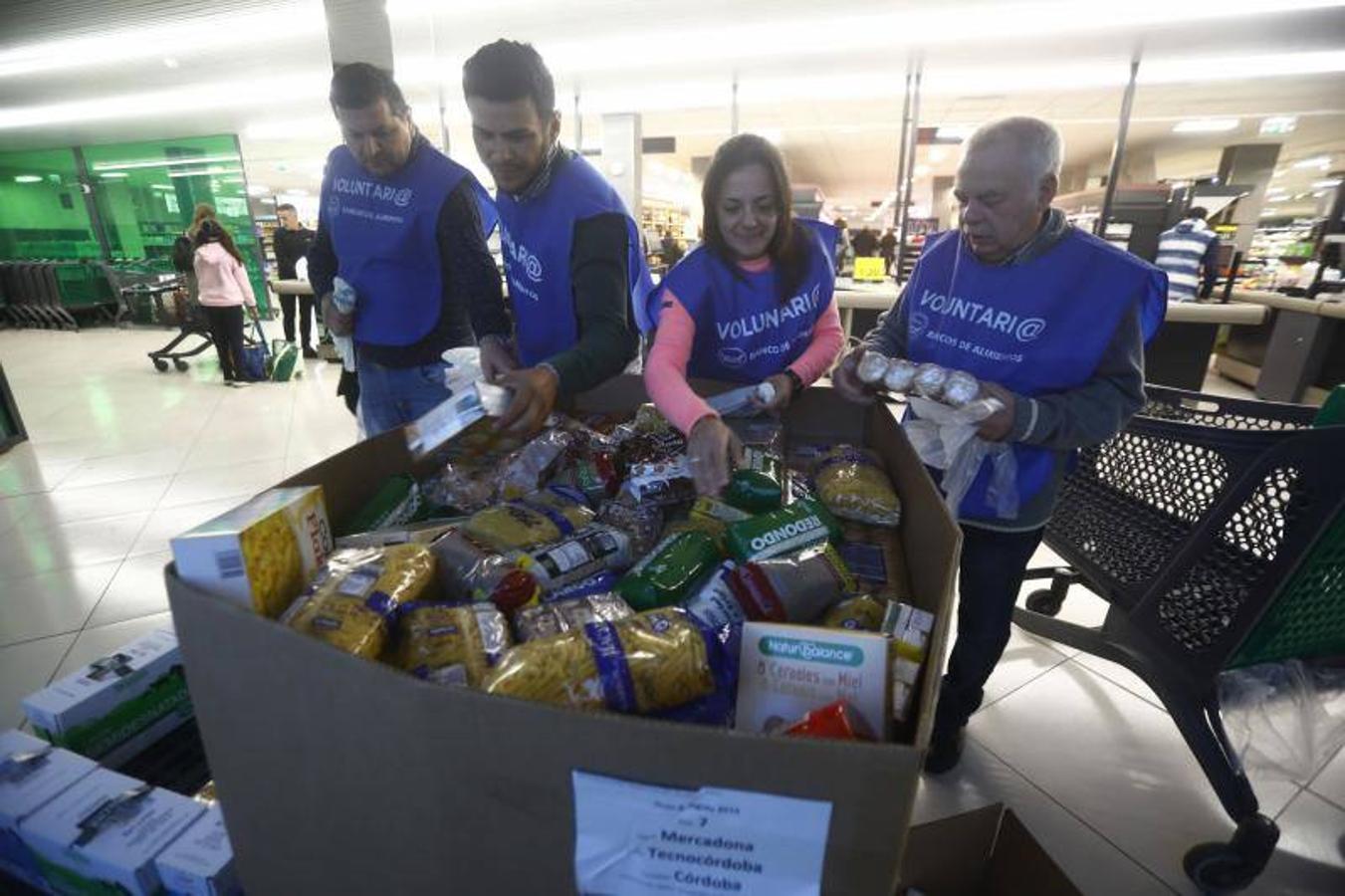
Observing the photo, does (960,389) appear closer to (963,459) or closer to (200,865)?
(963,459)

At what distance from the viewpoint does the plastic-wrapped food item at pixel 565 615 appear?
21.5 inches

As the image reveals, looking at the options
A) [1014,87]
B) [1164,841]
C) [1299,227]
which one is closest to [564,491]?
[1164,841]

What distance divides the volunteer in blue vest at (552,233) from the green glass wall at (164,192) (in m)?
11.6

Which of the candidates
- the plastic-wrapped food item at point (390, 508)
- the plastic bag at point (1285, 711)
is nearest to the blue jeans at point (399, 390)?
the plastic-wrapped food item at point (390, 508)

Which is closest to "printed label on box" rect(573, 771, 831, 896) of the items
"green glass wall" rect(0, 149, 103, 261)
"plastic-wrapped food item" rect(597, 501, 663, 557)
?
"plastic-wrapped food item" rect(597, 501, 663, 557)

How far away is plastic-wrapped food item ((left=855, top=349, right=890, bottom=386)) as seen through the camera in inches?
37.2

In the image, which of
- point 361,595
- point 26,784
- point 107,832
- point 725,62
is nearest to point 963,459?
point 361,595

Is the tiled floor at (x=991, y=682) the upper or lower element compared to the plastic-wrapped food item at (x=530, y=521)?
lower

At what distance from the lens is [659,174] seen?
525 inches

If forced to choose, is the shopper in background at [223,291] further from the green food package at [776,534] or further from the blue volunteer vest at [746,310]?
the green food package at [776,534]

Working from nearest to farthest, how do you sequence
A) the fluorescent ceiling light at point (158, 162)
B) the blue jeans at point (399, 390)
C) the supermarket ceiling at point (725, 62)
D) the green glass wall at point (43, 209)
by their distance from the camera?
the blue jeans at point (399, 390), the supermarket ceiling at point (725, 62), the fluorescent ceiling light at point (158, 162), the green glass wall at point (43, 209)

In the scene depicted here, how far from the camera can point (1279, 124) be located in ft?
29.5

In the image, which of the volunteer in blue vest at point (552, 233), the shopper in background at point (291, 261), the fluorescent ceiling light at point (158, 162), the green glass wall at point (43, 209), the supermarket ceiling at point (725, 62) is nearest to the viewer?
the volunteer in blue vest at point (552, 233)

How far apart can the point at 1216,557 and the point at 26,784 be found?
189cm
